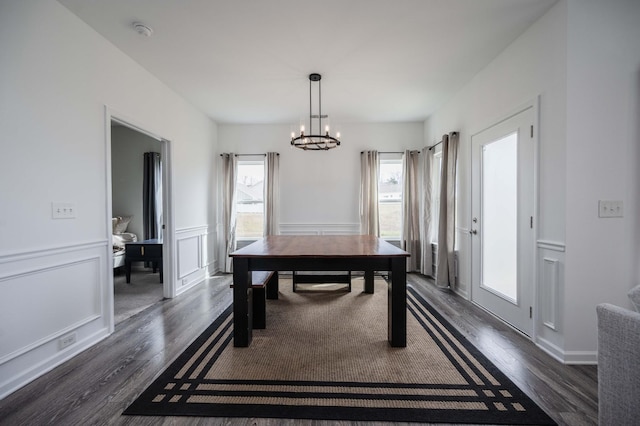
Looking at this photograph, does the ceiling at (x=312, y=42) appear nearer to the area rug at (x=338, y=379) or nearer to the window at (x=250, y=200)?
the window at (x=250, y=200)

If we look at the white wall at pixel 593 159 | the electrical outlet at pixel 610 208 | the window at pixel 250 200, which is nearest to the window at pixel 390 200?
the window at pixel 250 200

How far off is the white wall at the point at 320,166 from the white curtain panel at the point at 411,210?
0.35 meters

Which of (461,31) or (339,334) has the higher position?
(461,31)

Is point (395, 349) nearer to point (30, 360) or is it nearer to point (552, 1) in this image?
point (30, 360)

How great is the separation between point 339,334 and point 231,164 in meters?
3.80

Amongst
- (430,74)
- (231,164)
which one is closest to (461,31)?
(430,74)

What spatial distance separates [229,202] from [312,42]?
10.8 ft

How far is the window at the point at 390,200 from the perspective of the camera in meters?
5.55

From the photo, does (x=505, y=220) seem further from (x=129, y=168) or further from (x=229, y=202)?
(x=129, y=168)

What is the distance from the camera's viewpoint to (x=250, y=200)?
18.5 ft

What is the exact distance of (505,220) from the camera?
9.97 feet

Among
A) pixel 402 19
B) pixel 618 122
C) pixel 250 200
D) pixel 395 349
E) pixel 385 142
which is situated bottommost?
pixel 395 349

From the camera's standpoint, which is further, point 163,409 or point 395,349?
point 395,349

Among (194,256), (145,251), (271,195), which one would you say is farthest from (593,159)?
(145,251)
